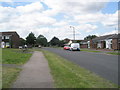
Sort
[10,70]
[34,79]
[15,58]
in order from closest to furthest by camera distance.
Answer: [34,79]
[10,70]
[15,58]

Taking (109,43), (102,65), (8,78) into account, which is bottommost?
(102,65)

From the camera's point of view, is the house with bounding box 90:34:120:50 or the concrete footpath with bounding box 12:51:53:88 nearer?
the concrete footpath with bounding box 12:51:53:88

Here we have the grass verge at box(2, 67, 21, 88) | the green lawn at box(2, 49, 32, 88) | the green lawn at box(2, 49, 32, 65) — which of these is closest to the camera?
the grass verge at box(2, 67, 21, 88)

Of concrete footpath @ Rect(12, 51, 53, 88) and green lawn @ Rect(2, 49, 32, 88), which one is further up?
green lawn @ Rect(2, 49, 32, 88)

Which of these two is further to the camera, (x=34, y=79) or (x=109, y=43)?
(x=109, y=43)

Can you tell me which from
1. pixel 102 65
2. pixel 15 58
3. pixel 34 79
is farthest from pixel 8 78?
pixel 15 58

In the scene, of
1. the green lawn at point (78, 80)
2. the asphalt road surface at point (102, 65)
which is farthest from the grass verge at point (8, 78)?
the asphalt road surface at point (102, 65)

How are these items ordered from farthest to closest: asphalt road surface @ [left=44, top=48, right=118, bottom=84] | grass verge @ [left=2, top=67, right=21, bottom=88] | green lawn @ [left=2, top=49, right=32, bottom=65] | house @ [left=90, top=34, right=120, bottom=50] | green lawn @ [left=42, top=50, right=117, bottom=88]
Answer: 1. house @ [left=90, top=34, right=120, bottom=50]
2. green lawn @ [left=2, top=49, right=32, bottom=65]
3. asphalt road surface @ [left=44, top=48, right=118, bottom=84]
4. grass verge @ [left=2, top=67, right=21, bottom=88]
5. green lawn @ [left=42, top=50, right=117, bottom=88]

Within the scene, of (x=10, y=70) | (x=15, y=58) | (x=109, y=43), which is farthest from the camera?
(x=109, y=43)

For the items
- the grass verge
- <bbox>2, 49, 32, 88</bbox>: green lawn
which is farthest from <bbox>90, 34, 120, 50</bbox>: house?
the grass verge

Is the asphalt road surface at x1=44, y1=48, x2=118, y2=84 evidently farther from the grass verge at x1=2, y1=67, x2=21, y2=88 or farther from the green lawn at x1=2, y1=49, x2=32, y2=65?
the green lawn at x1=2, y1=49, x2=32, y2=65

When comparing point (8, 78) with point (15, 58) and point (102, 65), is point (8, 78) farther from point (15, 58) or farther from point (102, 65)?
point (15, 58)

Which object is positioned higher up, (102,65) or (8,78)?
(8,78)

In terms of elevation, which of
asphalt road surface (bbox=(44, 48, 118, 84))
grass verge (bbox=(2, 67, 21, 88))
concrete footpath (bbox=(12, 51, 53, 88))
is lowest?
asphalt road surface (bbox=(44, 48, 118, 84))
